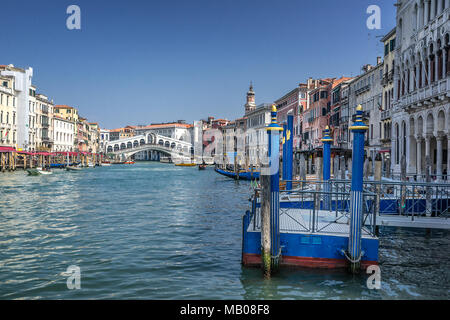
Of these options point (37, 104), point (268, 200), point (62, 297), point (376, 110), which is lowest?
point (62, 297)

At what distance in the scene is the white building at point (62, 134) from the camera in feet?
169

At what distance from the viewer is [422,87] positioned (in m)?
14.7

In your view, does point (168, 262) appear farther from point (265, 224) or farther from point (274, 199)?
point (274, 199)

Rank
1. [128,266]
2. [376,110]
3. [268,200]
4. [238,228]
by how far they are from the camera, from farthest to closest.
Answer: [376,110], [238,228], [128,266], [268,200]

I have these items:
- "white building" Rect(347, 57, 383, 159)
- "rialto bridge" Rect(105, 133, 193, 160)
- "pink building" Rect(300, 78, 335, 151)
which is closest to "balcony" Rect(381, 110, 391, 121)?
"white building" Rect(347, 57, 383, 159)

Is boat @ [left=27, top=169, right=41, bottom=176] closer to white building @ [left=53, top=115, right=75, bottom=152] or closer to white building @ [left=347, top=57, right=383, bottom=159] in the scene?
white building @ [left=53, top=115, right=75, bottom=152]

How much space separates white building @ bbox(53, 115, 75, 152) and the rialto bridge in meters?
18.3

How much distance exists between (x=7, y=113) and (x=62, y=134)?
17819 millimetres

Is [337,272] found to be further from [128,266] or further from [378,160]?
[378,160]

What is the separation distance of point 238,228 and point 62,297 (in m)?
5.54

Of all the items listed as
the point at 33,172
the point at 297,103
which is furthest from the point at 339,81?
the point at 33,172
